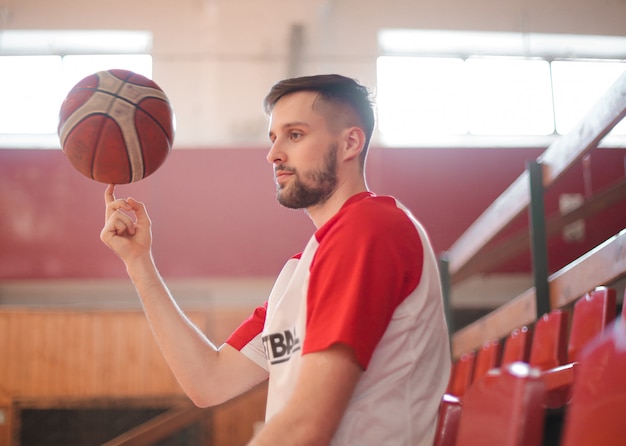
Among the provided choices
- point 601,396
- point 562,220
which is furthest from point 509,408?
point 562,220

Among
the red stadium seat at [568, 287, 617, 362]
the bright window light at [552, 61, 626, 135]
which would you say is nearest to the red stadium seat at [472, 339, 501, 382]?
the red stadium seat at [568, 287, 617, 362]

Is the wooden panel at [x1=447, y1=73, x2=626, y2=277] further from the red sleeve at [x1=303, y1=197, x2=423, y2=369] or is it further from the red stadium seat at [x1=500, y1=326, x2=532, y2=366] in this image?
the red sleeve at [x1=303, y1=197, x2=423, y2=369]

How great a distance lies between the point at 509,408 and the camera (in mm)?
1047

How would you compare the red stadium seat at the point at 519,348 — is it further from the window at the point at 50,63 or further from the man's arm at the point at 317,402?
the window at the point at 50,63

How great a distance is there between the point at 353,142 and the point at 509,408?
779 millimetres

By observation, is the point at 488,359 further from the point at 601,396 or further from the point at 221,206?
the point at 221,206

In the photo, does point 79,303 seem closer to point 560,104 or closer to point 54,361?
point 54,361

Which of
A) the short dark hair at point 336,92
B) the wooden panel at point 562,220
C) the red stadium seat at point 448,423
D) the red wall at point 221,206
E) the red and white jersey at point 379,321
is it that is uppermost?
the red wall at point 221,206

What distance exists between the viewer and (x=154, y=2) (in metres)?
8.20

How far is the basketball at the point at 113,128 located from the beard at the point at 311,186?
1.56ft

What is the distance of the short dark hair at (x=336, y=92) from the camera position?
1675 millimetres

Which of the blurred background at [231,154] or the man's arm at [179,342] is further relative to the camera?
the blurred background at [231,154]

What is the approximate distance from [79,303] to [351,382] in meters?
6.69

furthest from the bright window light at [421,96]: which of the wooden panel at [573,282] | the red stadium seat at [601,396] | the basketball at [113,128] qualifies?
the red stadium seat at [601,396]
